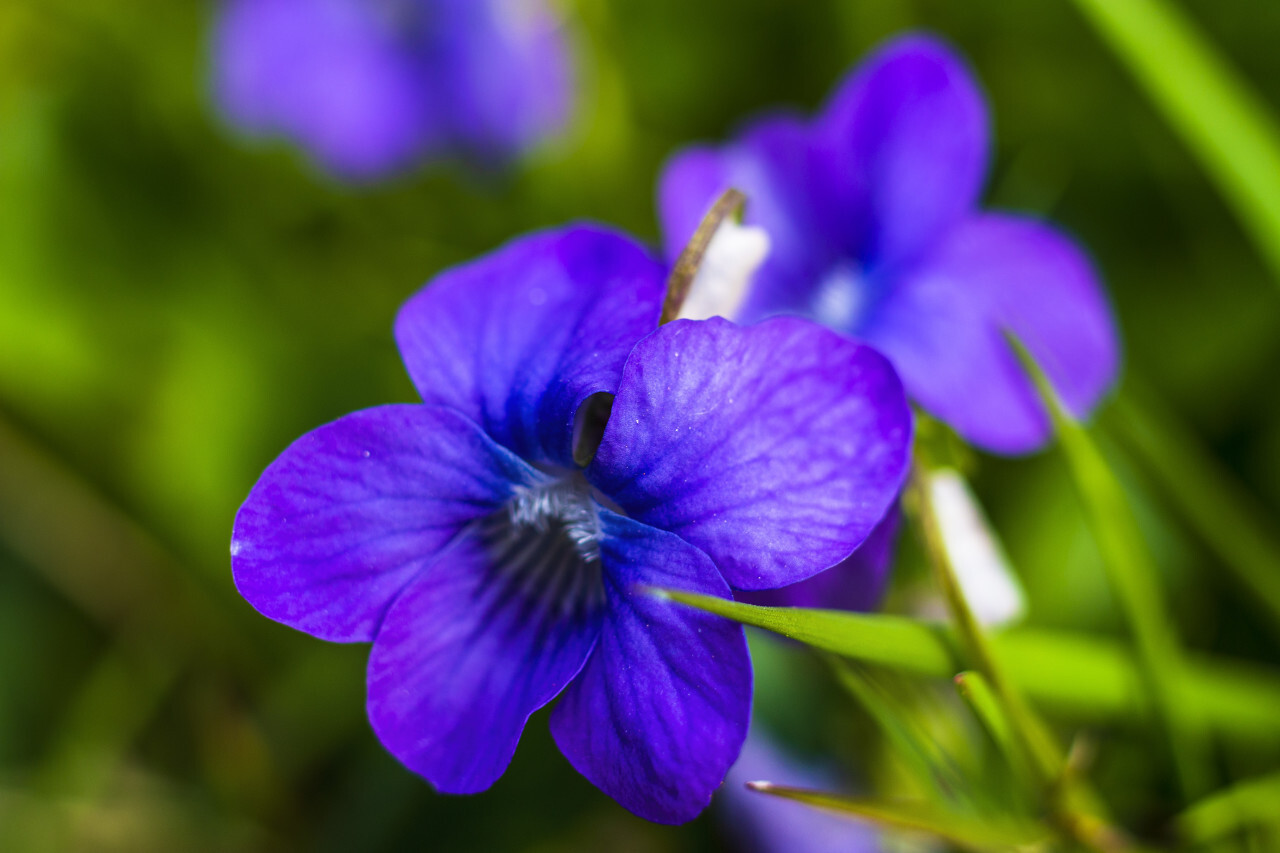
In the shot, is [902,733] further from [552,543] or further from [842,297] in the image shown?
[842,297]

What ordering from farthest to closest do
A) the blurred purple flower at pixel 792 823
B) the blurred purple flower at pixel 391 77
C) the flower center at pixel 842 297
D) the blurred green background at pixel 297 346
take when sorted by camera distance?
the blurred purple flower at pixel 391 77
the blurred green background at pixel 297 346
the blurred purple flower at pixel 792 823
the flower center at pixel 842 297

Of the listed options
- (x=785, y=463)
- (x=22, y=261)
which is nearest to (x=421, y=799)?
(x=785, y=463)

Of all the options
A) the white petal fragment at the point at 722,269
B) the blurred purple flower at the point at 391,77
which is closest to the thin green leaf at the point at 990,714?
the white petal fragment at the point at 722,269

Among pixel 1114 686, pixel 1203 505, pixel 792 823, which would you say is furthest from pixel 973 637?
pixel 792 823

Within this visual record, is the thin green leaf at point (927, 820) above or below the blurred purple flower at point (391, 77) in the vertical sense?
below

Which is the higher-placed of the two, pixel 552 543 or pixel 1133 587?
pixel 552 543

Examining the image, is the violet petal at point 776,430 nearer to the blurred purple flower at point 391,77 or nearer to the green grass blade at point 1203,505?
the green grass blade at point 1203,505

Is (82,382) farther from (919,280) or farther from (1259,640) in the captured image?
(1259,640)
